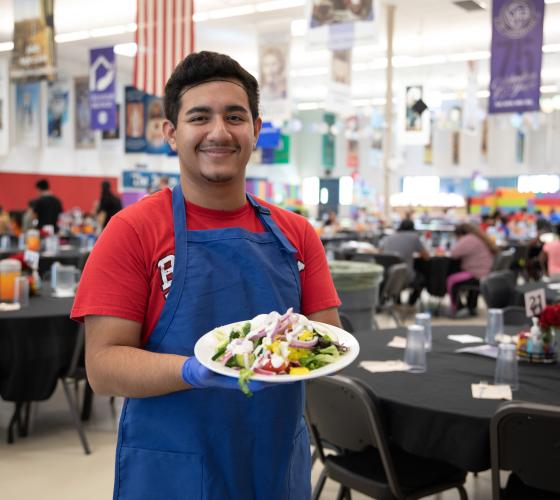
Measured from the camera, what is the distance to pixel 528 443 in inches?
90.0

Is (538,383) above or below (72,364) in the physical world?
above

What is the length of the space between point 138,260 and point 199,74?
0.40 meters

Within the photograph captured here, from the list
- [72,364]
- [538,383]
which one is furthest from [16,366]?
[538,383]

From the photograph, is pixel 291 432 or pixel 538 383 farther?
pixel 538 383

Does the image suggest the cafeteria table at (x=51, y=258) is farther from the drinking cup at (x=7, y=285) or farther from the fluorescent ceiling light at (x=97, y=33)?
the fluorescent ceiling light at (x=97, y=33)

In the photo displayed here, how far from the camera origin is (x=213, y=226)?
1.55m

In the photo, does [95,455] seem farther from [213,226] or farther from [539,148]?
[539,148]

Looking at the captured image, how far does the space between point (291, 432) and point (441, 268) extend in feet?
27.6

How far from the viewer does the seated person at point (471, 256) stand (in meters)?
9.28

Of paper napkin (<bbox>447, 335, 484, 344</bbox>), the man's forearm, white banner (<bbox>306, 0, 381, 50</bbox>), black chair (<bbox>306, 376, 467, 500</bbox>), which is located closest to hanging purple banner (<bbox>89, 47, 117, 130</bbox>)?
white banner (<bbox>306, 0, 381, 50</bbox>)

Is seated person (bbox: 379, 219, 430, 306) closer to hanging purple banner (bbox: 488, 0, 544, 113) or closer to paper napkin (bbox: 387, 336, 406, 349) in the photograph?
hanging purple banner (bbox: 488, 0, 544, 113)

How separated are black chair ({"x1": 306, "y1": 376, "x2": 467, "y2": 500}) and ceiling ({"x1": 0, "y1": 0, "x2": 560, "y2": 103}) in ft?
22.0

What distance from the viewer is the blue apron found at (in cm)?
146

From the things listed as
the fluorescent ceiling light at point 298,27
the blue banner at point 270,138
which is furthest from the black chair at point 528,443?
the blue banner at point 270,138
